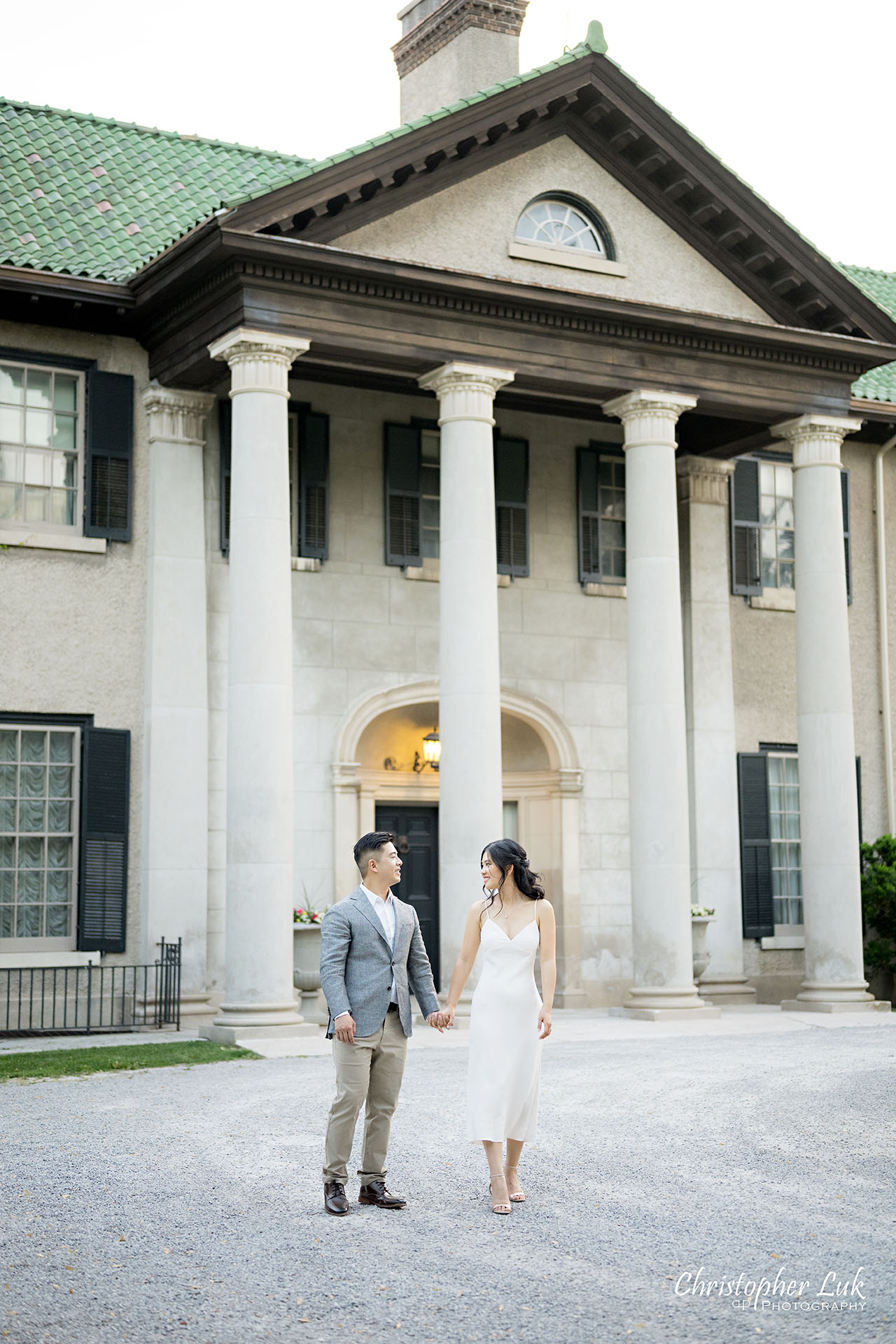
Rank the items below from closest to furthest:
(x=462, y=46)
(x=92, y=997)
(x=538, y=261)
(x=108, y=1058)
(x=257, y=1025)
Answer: (x=108, y=1058) → (x=257, y=1025) → (x=92, y=997) → (x=538, y=261) → (x=462, y=46)

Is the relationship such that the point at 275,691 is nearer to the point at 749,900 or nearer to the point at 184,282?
the point at 184,282

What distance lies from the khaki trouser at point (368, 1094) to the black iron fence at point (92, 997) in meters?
9.15

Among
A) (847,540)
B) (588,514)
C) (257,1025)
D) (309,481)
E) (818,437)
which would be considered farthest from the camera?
(847,540)

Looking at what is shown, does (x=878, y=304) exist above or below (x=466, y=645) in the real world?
above

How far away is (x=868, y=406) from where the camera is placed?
22141mm

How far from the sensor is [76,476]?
18.2 metres

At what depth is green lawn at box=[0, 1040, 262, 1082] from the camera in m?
13.5

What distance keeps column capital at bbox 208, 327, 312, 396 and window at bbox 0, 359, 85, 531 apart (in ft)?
7.97

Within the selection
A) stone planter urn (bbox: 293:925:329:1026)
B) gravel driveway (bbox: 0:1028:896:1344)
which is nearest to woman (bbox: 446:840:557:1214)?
gravel driveway (bbox: 0:1028:896:1344)

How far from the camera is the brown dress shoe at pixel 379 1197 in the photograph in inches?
305

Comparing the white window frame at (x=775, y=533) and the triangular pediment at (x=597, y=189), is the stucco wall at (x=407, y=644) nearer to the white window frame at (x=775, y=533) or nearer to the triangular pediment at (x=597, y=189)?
the white window frame at (x=775, y=533)

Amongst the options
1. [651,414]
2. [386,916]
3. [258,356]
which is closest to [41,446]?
[258,356]

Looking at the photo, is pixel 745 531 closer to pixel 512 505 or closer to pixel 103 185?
pixel 512 505

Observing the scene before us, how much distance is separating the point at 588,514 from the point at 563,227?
4025 mm
